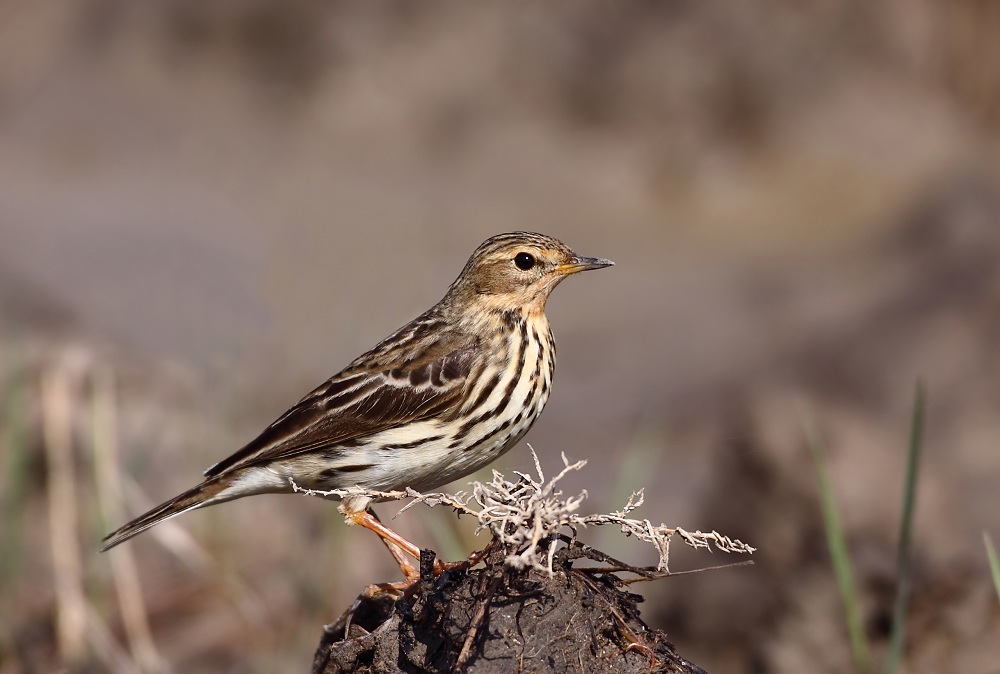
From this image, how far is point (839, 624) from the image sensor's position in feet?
22.4

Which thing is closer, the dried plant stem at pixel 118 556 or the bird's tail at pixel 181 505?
the bird's tail at pixel 181 505

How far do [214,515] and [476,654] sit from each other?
192 inches

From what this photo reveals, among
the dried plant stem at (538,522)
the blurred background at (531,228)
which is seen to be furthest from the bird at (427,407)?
the blurred background at (531,228)

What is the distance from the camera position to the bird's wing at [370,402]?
17.3ft

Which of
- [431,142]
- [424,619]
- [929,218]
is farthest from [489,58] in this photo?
[424,619]

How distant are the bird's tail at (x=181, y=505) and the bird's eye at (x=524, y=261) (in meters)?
1.44

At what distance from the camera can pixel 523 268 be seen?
5652 mm

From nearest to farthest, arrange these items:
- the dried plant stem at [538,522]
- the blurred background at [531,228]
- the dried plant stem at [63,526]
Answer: the dried plant stem at [538,522] → the dried plant stem at [63,526] → the blurred background at [531,228]

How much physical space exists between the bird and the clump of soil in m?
1.09

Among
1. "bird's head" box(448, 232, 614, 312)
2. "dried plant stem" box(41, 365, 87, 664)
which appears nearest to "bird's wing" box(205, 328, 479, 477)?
"bird's head" box(448, 232, 614, 312)

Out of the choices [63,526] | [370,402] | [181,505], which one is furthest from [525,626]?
[63,526]

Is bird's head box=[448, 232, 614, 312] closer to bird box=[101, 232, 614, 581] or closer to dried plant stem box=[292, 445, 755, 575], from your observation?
bird box=[101, 232, 614, 581]

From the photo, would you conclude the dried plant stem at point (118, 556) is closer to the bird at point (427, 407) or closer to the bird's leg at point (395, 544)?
the bird at point (427, 407)

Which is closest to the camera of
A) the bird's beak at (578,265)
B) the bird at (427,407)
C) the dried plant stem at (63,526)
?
the bird at (427,407)
